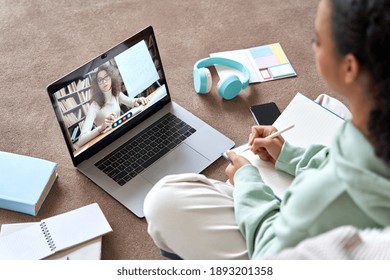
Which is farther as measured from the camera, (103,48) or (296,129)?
(103,48)

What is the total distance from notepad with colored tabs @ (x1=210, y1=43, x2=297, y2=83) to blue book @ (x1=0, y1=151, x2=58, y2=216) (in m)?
0.67

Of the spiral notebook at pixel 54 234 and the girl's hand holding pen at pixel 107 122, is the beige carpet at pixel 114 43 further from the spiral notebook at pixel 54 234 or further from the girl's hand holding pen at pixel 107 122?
the girl's hand holding pen at pixel 107 122

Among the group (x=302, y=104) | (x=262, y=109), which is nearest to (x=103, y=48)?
(x=262, y=109)

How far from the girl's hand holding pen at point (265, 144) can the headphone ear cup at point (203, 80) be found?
444 millimetres

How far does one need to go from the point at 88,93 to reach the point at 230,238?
0.59m

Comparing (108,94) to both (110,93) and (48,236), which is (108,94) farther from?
(48,236)

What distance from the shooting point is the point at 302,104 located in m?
1.69

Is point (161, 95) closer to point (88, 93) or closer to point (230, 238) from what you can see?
point (88, 93)

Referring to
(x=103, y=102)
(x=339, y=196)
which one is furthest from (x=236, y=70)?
(x=339, y=196)

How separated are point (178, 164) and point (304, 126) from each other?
367mm

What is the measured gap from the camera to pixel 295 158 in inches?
58.2

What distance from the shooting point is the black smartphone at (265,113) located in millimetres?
1882

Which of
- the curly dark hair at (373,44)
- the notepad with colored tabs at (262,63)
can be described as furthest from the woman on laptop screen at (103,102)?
the curly dark hair at (373,44)

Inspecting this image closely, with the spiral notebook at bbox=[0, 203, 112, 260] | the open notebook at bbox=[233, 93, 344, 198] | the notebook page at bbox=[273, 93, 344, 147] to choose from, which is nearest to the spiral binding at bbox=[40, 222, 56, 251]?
the spiral notebook at bbox=[0, 203, 112, 260]
